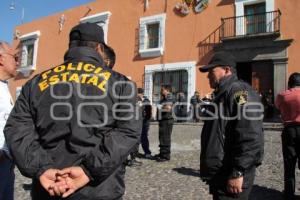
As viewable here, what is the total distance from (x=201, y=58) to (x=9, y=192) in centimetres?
1438

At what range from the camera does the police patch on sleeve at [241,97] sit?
2.71m

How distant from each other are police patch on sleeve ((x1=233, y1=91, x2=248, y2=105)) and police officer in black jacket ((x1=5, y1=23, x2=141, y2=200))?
0.95 meters

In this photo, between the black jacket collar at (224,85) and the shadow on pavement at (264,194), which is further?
the shadow on pavement at (264,194)

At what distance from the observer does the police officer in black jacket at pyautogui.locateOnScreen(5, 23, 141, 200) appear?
195 centimetres

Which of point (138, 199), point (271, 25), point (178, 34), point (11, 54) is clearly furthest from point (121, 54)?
point (11, 54)

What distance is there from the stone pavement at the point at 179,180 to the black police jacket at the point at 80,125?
9.90 ft

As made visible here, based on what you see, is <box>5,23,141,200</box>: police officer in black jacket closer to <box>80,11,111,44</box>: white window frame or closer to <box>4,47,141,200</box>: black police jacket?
<box>4,47,141,200</box>: black police jacket

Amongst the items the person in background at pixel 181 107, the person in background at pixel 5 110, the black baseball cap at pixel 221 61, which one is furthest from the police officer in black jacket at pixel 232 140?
the person in background at pixel 181 107

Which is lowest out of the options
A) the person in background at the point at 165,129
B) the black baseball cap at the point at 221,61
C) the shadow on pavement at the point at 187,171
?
the shadow on pavement at the point at 187,171

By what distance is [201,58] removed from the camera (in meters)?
16.6

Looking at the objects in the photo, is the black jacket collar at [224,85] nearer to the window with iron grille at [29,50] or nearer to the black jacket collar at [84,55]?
the black jacket collar at [84,55]

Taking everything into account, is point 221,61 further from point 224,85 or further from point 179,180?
point 179,180

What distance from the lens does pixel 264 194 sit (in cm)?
500

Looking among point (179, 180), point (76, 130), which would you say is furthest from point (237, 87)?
point (179, 180)
